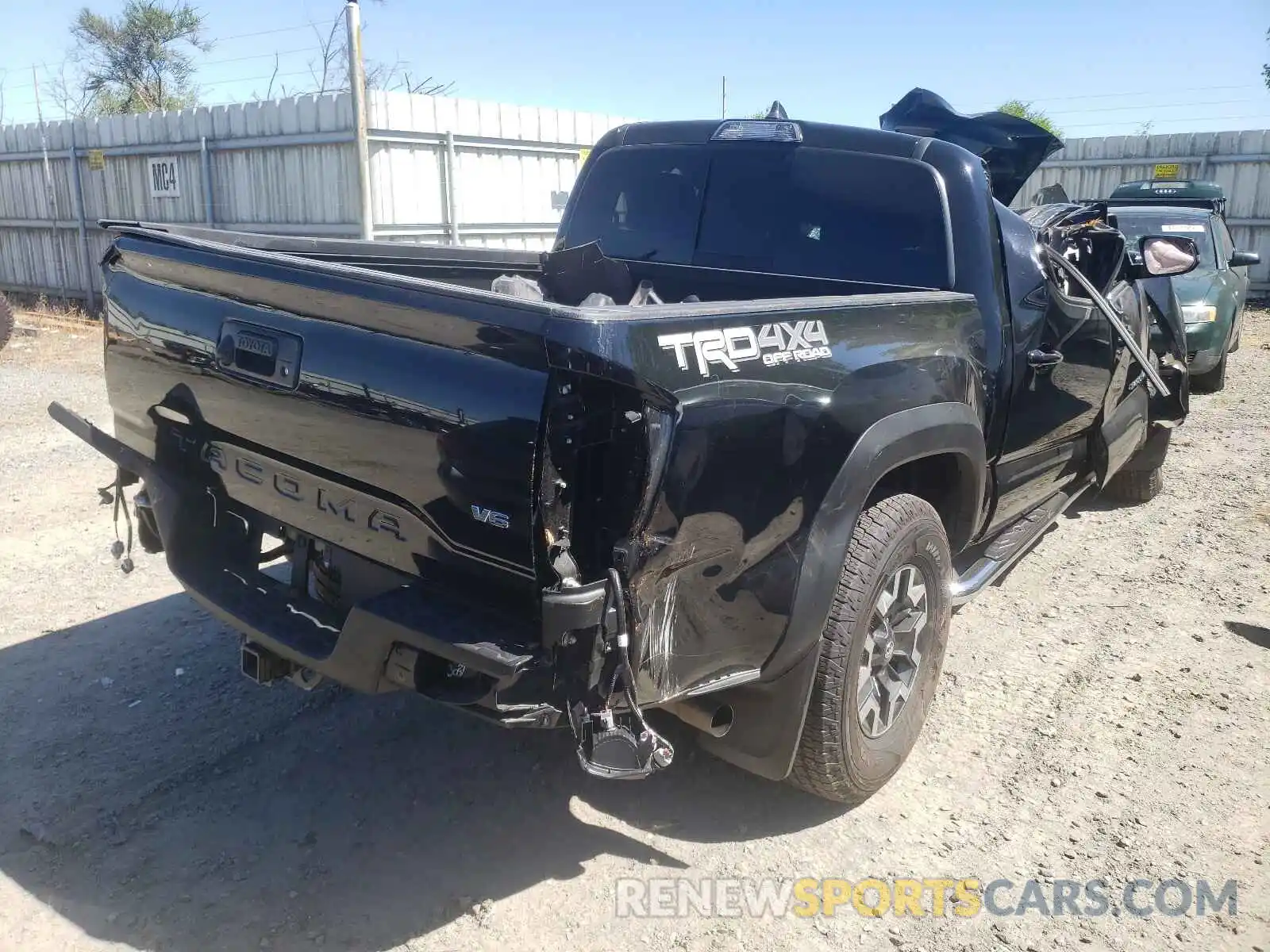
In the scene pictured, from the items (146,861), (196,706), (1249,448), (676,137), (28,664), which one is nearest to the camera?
(146,861)

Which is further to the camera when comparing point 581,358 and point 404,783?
point 404,783

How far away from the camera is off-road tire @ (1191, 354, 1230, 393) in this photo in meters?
10.4

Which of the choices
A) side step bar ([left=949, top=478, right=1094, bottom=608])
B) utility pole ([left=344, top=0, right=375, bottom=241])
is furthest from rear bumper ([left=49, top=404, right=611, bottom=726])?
utility pole ([left=344, top=0, right=375, bottom=241])

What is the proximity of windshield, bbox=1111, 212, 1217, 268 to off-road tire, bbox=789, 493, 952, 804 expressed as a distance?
8917mm

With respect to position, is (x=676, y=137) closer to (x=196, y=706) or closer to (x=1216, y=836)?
(x=196, y=706)

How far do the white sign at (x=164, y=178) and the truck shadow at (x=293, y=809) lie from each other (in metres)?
10.7

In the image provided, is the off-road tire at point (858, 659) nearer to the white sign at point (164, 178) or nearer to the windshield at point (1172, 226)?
the windshield at point (1172, 226)

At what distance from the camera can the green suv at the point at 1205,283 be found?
33.1 feet

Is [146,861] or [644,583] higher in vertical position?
[644,583]

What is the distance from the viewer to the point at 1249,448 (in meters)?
Answer: 8.50

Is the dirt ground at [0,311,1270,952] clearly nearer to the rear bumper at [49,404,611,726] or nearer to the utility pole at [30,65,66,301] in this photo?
the rear bumper at [49,404,611,726]

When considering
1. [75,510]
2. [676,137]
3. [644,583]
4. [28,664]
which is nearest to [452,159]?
[75,510]

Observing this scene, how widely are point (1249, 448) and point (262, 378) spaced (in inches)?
329

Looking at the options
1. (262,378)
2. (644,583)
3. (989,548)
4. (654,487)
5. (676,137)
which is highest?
(676,137)
